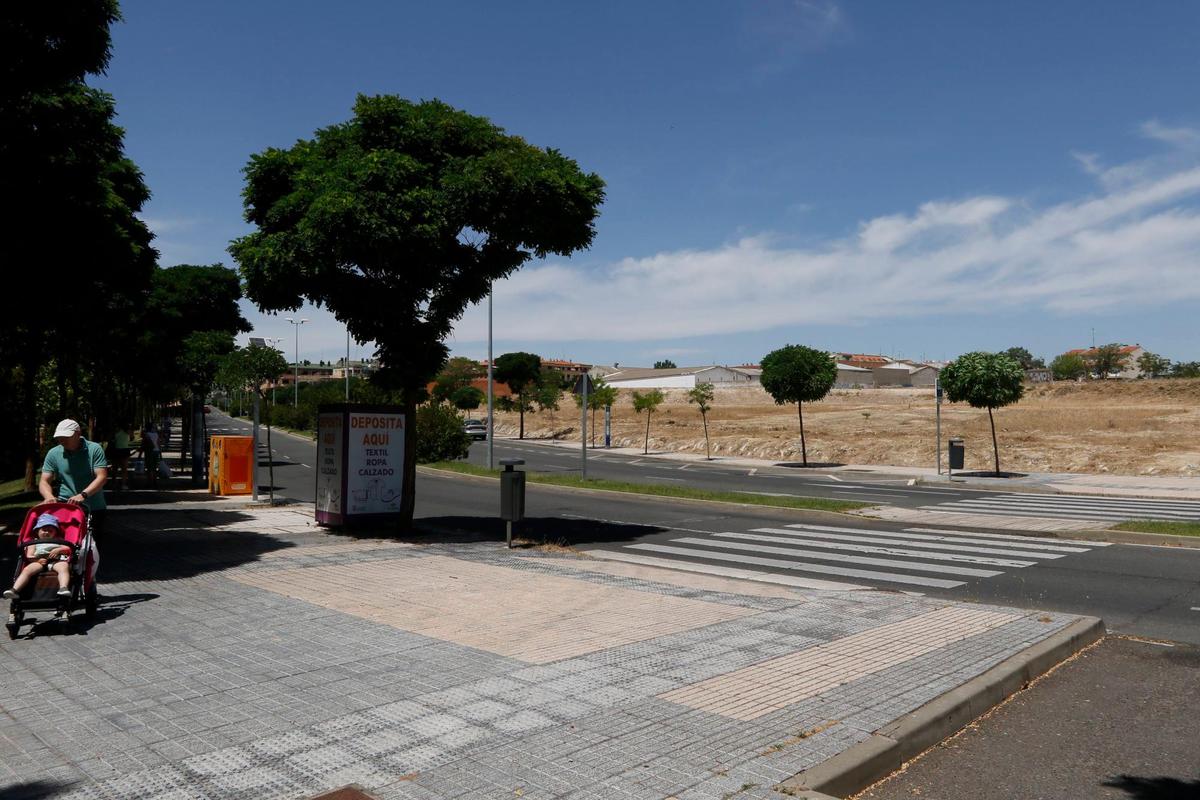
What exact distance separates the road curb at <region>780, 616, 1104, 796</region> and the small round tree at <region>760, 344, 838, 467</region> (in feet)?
93.7

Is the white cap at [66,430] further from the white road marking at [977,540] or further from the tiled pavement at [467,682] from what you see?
the white road marking at [977,540]

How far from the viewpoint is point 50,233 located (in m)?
11.1

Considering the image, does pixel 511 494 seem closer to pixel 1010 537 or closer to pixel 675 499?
pixel 1010 537

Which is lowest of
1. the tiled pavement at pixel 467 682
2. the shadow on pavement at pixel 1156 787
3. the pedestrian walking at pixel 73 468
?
the shadow on pavement at pixel 1156 787

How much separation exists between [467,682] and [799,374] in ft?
102

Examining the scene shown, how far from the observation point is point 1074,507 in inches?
770

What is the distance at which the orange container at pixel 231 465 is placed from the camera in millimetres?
20453

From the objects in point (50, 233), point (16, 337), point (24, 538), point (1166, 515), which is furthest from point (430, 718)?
point (16, 337)

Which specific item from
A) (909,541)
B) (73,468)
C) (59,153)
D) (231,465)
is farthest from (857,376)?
(73,468)

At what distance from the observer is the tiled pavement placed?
4.08 metres

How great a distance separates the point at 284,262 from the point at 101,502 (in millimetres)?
4652

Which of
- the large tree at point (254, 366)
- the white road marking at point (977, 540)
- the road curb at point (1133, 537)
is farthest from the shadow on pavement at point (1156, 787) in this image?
the large tree at point (254, 366)

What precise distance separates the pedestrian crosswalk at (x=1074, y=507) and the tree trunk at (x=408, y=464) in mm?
11100

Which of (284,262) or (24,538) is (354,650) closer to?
(24,538)
